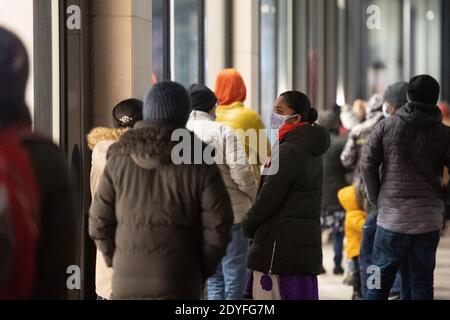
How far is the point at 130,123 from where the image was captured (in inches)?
251

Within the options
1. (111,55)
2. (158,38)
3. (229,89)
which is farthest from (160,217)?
(158,38)

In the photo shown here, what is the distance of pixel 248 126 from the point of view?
7.61m

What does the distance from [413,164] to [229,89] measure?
1.67 meters

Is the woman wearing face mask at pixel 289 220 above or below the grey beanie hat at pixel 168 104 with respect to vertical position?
below

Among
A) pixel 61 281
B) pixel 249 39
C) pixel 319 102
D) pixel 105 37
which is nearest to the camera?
pixel 61 281

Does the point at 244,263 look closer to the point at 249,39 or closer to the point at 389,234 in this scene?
the point at 389,234

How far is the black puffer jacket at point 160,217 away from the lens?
4.74 metres

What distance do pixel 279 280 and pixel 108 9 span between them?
2726 millimetres

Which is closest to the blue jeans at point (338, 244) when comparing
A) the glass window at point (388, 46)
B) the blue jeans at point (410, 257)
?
the blue jeans at point (410, 257)

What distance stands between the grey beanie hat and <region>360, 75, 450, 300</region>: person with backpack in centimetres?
212

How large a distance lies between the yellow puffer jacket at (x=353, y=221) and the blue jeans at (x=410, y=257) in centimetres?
220

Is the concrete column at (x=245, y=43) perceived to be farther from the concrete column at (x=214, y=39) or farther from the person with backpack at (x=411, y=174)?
the person with backpack at (x=411, y=174)

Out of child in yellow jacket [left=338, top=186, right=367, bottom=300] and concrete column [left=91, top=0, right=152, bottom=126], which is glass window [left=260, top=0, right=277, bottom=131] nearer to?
child in yellow jacket [left=338, top=186, right=367, bottom=300]
